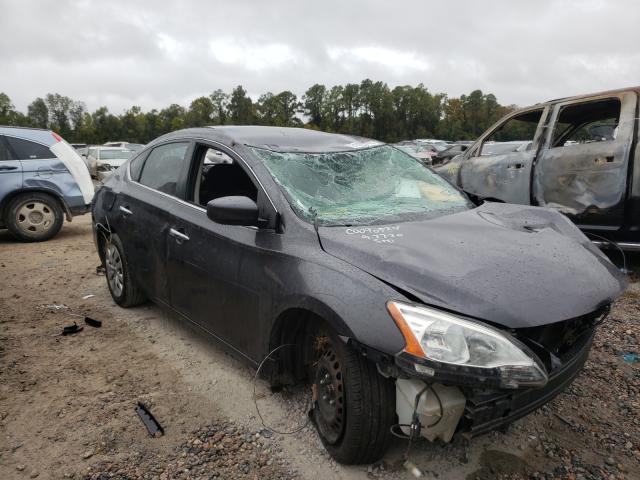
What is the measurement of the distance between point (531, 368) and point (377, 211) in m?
1.22

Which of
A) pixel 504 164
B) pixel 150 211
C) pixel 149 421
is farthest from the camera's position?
pixel 504 164

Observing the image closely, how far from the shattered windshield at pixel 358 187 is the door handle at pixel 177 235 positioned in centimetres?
76

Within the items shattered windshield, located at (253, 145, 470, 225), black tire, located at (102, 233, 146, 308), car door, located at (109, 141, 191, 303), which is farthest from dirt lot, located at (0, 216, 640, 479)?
shattered windshield, located at (253, 145, 470, 225)

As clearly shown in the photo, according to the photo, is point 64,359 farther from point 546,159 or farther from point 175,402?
point 546,159

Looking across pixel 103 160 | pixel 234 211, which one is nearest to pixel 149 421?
pixel 234 211

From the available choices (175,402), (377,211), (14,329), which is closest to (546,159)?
(377,211)

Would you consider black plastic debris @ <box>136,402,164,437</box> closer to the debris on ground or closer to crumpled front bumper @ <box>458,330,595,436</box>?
the debris on ground

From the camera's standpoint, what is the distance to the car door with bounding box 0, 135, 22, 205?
22.8ft

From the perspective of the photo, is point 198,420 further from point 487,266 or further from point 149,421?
point 487,266

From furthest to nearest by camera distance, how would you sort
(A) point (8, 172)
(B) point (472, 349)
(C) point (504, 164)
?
(A) point (8, 172)
(C) point (504, 164)
(B) point (472, 349)

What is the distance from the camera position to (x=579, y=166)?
5.16 meters

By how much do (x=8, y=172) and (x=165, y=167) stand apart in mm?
4534

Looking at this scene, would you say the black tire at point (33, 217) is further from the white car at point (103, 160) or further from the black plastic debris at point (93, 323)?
the white car at point (103, 160)

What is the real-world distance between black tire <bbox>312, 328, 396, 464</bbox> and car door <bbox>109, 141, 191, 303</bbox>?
1.69 metres
